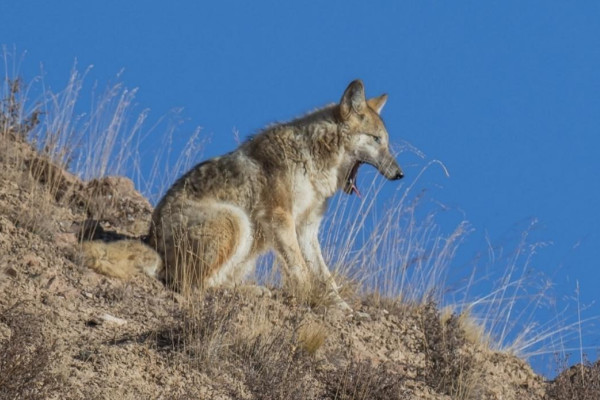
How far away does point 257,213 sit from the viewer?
1053cm

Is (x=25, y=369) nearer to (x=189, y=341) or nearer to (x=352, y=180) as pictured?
(x=189, y=341)

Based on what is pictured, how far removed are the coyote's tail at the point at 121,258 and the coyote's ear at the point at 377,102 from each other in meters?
3.03

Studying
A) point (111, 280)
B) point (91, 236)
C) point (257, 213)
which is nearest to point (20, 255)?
point (111, 280)

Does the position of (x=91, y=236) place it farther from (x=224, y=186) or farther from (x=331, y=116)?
(x=331, y=116)

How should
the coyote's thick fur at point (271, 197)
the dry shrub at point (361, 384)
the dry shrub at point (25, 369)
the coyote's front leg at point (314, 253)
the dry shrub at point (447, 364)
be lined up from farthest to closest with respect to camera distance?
the coyote's front leg at point (314, 253) → the coyote's thick fur at point (271, 197) → the dry shrub at point (447, 364) → the dry shrub at point (361, 384) → the dry shrub at point (25, 369)

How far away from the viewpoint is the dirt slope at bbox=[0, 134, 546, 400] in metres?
7.55

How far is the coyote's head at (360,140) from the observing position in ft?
37.1

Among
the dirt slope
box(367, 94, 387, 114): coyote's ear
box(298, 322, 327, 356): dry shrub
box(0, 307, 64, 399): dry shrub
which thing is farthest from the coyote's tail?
box(367, 94, 387, 114): coyote's ear

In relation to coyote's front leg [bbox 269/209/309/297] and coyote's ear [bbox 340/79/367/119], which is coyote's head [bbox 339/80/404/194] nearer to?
coyote's ear [bbox 340/79/367/119]

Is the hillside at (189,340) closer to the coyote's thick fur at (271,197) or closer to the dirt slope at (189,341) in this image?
the dirt slope at (189,341)

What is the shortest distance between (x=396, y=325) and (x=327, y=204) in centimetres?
138

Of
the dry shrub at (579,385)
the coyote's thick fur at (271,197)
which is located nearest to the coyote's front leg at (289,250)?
the coyote's thick fur at (271,197)

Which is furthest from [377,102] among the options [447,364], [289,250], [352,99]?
[447,364]

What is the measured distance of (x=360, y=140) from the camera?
1134cm
